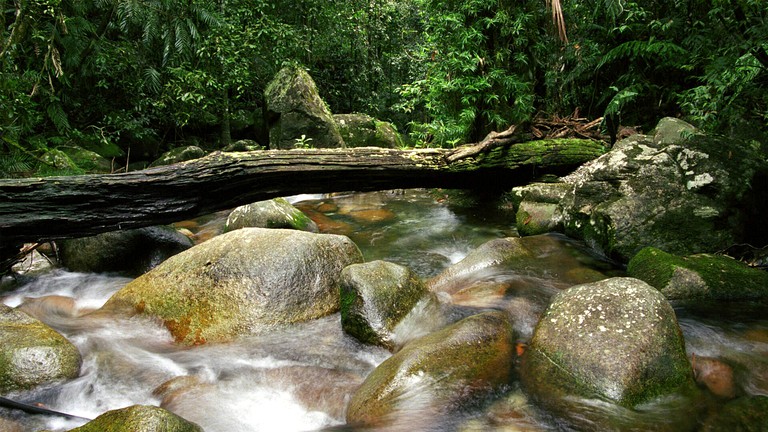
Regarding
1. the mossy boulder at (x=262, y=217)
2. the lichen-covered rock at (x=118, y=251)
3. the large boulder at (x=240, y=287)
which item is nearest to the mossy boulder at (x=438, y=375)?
the large boulder at (x=240, y=287)

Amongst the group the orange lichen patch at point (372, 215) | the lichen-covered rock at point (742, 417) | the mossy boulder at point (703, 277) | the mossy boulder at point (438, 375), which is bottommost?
the orange lichen patch at point (372, 215)

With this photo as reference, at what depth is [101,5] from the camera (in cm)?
1154

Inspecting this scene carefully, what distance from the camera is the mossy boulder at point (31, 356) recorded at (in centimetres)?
302

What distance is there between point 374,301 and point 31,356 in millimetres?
2447

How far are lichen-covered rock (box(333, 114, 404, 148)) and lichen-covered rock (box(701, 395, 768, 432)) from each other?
10765mm

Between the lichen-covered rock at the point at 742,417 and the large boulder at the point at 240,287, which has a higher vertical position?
the large boulder at the point at 240,287

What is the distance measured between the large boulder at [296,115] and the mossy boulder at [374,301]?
841 cm

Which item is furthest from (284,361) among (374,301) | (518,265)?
(518,265)

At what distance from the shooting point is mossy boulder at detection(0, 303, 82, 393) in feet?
9.90

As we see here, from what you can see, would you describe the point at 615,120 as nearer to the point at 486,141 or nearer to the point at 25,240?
the point at 486,141

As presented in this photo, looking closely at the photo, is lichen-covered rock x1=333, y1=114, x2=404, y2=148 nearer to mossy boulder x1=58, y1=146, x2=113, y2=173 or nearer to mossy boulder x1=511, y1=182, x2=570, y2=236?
mossy boulder x1=58, y1=146, x2=113, y2=173

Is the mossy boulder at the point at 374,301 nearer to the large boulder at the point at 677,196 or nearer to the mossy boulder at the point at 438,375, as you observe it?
the mossy boulder at the point at 438,375

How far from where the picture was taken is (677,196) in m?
4.57

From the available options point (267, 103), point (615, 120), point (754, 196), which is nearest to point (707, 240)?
point (754, 196)
